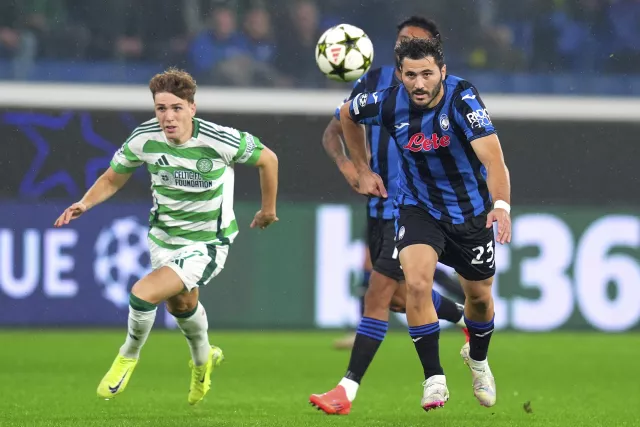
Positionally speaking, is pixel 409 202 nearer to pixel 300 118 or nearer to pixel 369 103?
pixel 369 103

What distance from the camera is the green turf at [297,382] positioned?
7.22 metres

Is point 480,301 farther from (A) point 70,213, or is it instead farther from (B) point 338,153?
(A) point 70,213

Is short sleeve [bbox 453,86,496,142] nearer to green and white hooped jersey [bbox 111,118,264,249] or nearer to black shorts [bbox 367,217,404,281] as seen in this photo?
black shorts [bbox 367,217,404,281]

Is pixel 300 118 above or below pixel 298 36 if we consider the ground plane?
below

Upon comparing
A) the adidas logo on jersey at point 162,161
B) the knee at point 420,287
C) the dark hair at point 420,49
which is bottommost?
the knee at point 420,287

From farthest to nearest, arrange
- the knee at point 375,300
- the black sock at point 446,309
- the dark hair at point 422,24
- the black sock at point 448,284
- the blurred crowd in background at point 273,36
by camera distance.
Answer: the blurred crowd in background at point 273,36, the black sock at point 448,284, the black sock at point 446,309, the dark hair at point 422,24, the knee at point 375,300

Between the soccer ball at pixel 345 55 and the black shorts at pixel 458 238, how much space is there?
4.99ft

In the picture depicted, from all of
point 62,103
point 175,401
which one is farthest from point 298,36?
point 175,401

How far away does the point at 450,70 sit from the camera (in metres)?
13.9

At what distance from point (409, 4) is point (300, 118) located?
209 cm

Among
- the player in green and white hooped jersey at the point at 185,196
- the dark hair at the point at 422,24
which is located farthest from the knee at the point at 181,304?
the dark hair at the point at 422,24

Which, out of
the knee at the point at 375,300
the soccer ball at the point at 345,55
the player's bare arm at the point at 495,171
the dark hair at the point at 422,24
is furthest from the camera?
the soccer ball at the point at 345,55

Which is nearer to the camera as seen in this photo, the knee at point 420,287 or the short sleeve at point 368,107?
the knee at point 420,287

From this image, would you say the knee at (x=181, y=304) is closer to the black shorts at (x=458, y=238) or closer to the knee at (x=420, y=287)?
the black shorts at (x=458, y=238)
